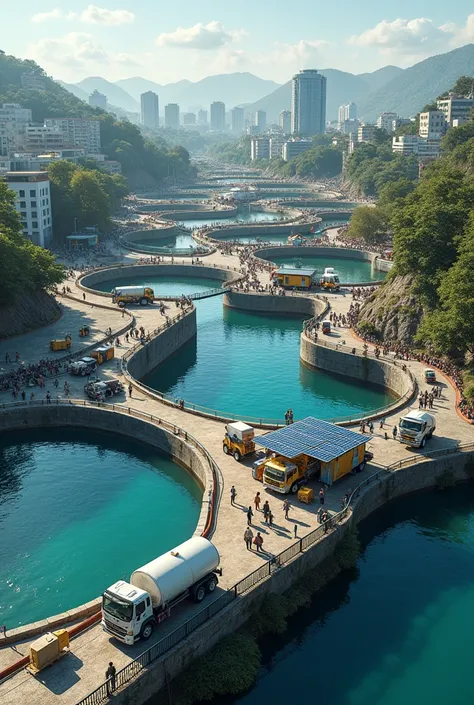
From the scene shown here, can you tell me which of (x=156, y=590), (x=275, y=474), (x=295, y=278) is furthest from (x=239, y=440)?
(x=295, y=278)

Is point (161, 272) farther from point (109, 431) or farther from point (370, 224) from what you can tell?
point (109, 431)

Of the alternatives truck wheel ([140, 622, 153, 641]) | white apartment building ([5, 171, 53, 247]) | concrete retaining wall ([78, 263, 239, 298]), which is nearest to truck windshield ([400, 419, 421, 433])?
truck wheel ([140, 622, 153, 641])

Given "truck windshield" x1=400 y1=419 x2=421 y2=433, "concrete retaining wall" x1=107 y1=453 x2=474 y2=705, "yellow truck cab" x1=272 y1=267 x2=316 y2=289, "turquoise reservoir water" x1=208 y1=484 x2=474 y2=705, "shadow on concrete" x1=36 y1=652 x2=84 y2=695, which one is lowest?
"turquoise reservoir water" x1=208 y1=484 x2=474 y2=705

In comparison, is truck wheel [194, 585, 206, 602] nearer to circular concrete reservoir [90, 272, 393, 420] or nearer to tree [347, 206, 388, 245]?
circular concrete reservoir [90, 272, 393, 420]

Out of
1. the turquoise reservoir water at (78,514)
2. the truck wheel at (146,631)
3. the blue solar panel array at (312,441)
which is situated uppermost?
the blue solar panel array at (312,441)


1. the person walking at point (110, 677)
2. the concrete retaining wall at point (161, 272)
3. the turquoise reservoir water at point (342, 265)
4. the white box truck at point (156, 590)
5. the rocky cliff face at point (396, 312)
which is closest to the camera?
the person walking at point (110, 677)

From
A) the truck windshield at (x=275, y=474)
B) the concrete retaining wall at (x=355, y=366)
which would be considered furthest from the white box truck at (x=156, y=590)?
the concrete retaining wall at (x=355, y=366)

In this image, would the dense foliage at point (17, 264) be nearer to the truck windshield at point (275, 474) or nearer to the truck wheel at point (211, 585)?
the truck windshield at point (275, 474)

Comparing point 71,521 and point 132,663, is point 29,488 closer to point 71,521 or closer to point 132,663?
point 71,521
